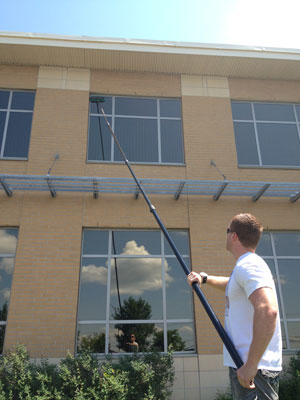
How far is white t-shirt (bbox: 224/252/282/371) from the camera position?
221 cm

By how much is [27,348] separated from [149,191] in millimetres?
4714

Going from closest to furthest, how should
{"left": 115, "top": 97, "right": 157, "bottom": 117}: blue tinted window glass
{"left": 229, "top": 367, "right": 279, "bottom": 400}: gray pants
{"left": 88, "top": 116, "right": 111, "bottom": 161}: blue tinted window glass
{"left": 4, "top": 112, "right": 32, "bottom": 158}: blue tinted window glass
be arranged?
{"left": 229, "top": 367, "right": 279, "bottom": 400}: gray pants < {"left": 4, "top": 112, "right": 32, "bottom": 158}: blue tinted window glass < {"left": 88, "top": 116, "right": 111, "bottom": 161}: blue tinted window glass < {"left": 115, "top": 97, "right": 157, "bottom": 117}: blue tinted window glass

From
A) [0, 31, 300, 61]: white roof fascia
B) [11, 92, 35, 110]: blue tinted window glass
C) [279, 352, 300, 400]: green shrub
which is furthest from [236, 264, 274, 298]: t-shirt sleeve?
[11, 92, 35, 110]: blue tinted window glass

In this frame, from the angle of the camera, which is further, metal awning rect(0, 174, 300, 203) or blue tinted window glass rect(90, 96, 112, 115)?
blue tinted window glass rect(90, 96, 112, 115)

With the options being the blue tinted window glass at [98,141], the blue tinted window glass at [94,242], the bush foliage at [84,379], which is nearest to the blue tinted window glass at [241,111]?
the blue tinted window glass at [98,141]

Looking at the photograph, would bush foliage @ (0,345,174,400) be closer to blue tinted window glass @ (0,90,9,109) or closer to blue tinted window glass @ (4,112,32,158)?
blue tinted window glass @ (4,112,32,158)

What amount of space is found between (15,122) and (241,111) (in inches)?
273

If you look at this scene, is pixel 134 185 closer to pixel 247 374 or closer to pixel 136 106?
pixel 136 106

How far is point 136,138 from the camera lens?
1019 centimetres

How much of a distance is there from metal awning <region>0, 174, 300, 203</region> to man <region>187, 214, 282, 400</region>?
243 inches

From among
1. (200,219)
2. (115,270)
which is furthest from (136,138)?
(115,270)

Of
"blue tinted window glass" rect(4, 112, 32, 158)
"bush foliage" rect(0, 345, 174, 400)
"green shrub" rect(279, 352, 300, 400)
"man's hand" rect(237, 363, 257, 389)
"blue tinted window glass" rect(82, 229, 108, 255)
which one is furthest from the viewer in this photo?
"blue tinted window glass" rect(4, 112, 32, 158)

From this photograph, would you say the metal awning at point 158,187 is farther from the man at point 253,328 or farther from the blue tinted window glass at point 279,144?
the man at point 253,328

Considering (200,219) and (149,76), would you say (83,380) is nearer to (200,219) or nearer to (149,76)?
(200,219)
